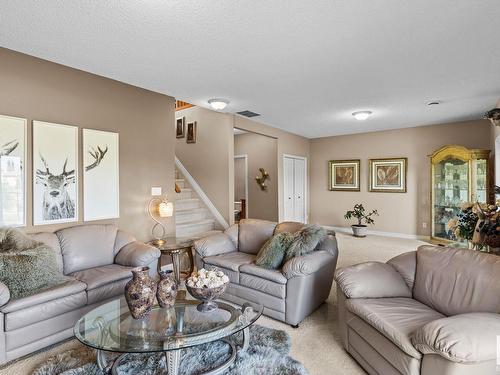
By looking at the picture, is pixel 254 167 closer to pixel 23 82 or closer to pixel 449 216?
pixel 449 216

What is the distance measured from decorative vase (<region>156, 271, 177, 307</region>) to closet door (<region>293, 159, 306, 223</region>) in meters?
5.68

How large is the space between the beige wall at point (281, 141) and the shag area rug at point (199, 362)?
4100 millimetres

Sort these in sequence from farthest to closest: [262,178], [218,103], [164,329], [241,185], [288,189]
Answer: [241,185]
[288,189]
[262,178]
[218,103]
[164,329]

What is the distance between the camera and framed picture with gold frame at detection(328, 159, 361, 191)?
727 cm

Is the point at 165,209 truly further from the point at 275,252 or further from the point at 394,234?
the point at 394,234

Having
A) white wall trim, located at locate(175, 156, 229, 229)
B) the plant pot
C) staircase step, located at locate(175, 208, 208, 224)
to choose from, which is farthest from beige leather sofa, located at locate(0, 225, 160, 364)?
the plant pot

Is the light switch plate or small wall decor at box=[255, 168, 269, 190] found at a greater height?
small wall decor at box=[255, 168, 269, 190]

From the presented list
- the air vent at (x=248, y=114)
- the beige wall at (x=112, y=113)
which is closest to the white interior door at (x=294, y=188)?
the air vent at (x=248, y=114)

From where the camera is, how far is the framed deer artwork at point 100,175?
11.0 feet

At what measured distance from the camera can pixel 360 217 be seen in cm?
680

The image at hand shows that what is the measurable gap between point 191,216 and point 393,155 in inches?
190

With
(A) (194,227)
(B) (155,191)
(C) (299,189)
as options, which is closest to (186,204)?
(A) (194,227)

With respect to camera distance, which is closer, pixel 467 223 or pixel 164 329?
pixel 164 329

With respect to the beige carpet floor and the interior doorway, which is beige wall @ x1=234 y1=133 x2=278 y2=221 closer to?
the interior doorway
